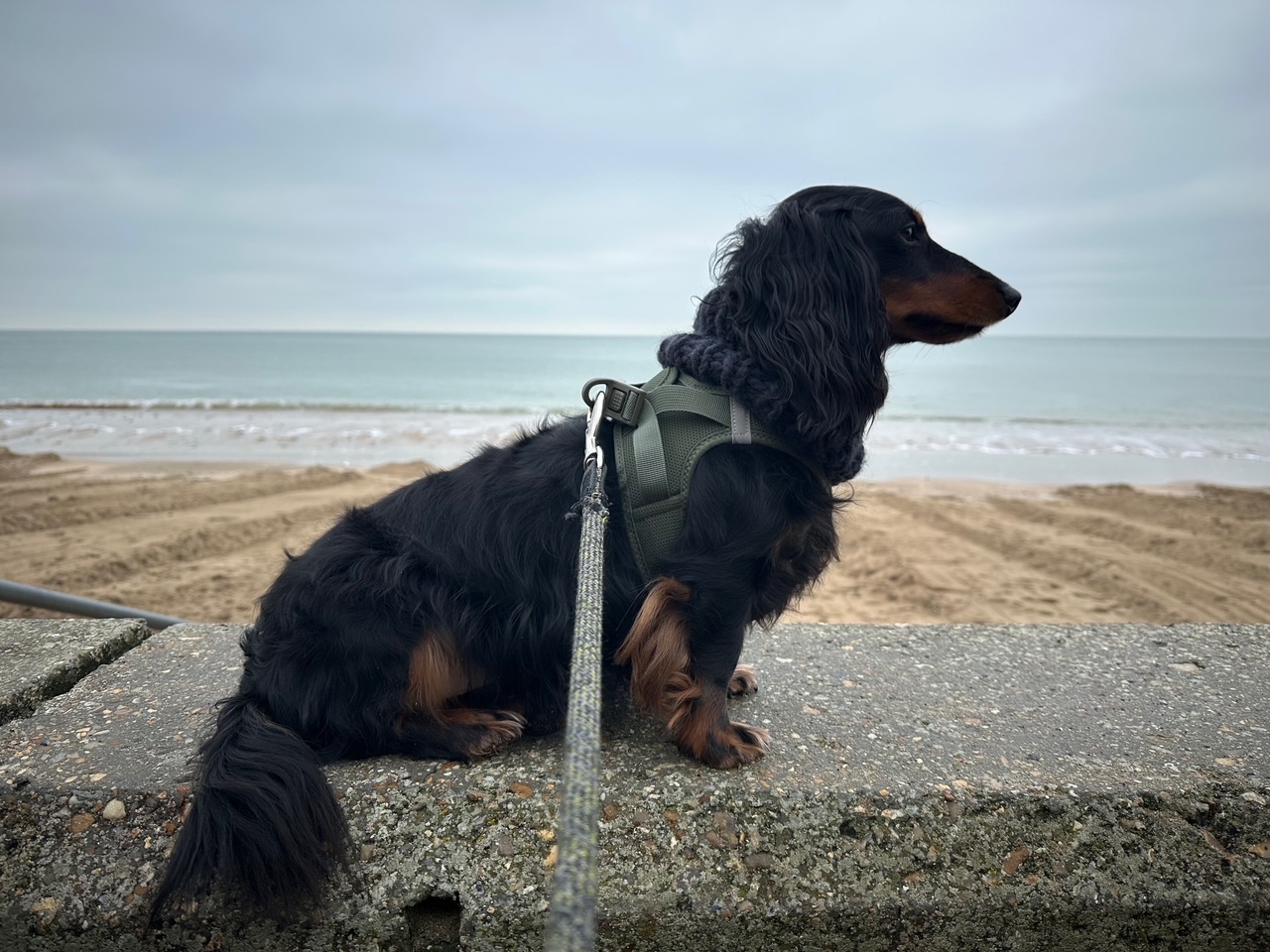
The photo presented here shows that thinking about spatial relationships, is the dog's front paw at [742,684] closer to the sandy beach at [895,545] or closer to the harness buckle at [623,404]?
the harness buckle at [623,404]

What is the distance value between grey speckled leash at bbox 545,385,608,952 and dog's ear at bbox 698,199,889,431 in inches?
30.9

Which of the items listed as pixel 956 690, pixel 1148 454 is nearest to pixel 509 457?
pixel 956 690

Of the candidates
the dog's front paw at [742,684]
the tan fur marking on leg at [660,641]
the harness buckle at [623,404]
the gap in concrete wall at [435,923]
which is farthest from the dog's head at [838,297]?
the gap in concrete wall at [435,923]

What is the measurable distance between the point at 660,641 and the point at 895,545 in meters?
6.14

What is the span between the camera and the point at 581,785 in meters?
1.04

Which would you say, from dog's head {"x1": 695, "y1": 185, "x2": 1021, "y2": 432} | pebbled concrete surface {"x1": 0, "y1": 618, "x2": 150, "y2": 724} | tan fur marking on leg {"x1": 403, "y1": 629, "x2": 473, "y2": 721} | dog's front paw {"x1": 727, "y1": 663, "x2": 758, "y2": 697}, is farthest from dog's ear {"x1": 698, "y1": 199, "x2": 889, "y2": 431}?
pebbled concrete surface {"x1": 0, "y1": 618, "x2": 150, "y2": 724}

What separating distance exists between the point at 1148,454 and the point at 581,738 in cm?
1677

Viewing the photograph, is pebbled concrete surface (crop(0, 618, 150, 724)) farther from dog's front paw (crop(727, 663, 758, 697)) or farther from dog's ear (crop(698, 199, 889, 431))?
dog's ear (crop(698, 199, 889, 431))

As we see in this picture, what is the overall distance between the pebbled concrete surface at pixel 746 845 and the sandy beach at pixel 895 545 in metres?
2.23

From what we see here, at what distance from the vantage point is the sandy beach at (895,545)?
5984mm

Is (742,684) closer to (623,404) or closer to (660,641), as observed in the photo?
(660,641)

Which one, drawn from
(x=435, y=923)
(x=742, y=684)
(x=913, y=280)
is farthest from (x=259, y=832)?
(x=913, y=280)

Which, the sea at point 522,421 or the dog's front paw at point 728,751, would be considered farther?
the sea at point 522,421

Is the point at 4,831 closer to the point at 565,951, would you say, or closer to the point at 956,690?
the point at 565,951
